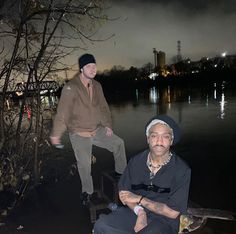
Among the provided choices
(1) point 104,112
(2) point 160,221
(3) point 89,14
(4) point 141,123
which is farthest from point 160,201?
(4) point 141,123

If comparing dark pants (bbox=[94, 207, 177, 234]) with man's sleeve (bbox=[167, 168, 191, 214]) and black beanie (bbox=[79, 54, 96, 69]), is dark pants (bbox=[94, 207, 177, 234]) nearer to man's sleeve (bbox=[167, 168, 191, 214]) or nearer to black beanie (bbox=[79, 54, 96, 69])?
man's sleeve (bbox=[167, 168, 191, 214])

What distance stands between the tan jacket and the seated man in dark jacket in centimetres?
164

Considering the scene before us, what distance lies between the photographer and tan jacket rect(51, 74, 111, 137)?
441 centimetres

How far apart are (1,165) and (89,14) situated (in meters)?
3.45

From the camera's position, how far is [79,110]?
4602 millimetres

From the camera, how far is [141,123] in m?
15.9

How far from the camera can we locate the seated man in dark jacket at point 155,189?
110 inches

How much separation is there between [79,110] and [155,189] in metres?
2.07

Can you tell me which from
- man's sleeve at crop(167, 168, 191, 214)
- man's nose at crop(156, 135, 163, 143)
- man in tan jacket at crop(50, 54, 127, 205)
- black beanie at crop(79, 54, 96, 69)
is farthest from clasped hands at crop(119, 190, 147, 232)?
black beanie at crop(79, 54, 96, 69)

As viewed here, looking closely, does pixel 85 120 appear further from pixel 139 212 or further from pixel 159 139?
pixel 139 212

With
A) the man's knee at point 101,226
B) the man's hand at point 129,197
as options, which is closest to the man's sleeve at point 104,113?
the man's hand at point 129,197

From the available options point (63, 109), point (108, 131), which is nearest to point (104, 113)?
point (108, 131)

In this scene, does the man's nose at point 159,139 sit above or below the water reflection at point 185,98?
above

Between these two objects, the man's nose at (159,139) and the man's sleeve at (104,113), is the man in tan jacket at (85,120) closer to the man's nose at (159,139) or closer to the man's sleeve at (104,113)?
the man's sleeve at (104,113)
